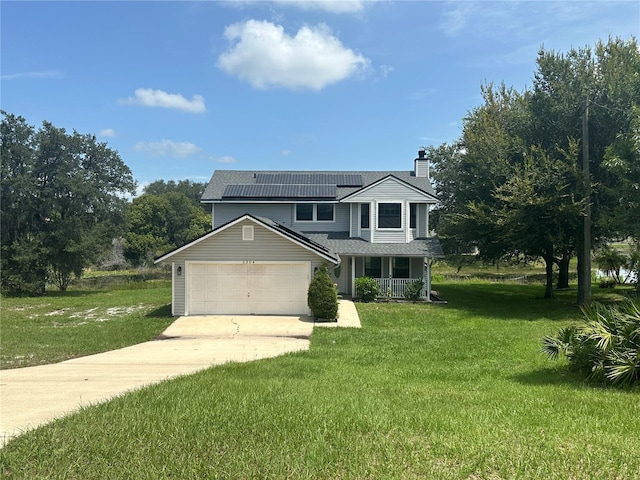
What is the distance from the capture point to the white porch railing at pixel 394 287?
2112cm

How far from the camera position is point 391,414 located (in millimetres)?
5414

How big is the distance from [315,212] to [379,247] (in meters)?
4.32

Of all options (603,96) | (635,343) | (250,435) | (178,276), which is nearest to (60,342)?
(178,276)

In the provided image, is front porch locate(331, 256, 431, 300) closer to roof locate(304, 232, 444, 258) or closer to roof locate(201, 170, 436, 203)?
roof locate(304, 232, 444, 258)

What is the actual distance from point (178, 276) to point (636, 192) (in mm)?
17451

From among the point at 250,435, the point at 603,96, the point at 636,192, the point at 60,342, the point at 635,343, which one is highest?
the point at 603,96

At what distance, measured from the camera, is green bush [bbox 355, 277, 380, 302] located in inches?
810

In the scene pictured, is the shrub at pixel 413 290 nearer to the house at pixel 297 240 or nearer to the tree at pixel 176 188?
the house at pixel 297 240

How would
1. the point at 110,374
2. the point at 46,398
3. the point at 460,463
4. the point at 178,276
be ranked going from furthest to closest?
1. the point at 178,276
2. the point at 110,374
3. the point at 46,398
4. the point at 460,463

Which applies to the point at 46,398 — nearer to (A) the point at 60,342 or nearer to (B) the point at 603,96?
(A) the point at 60,342

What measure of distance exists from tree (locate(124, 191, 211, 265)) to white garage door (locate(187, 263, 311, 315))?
40246mm

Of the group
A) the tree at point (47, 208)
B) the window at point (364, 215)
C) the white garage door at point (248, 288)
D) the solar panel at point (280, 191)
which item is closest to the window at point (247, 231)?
the white garage door at point (248, 288)

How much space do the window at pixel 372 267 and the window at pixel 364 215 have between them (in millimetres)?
1739

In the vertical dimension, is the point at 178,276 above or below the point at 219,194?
below
